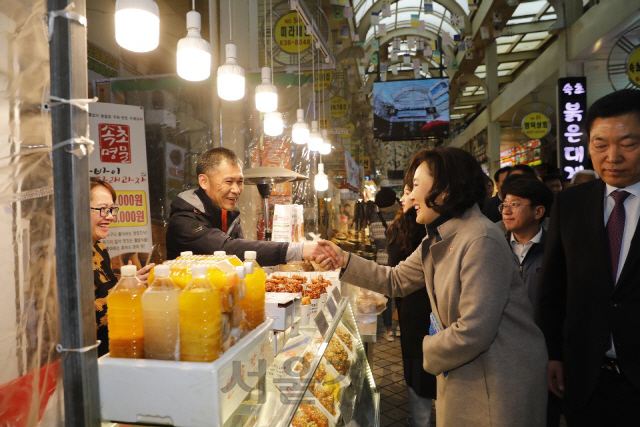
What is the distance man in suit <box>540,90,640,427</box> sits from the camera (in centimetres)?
184

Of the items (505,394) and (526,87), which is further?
(526,87)

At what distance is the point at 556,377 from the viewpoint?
2227mm

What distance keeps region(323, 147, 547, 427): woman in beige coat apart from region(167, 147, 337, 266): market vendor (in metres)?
0.83

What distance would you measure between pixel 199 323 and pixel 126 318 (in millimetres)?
234

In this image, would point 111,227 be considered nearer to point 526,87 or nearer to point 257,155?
point 257,155

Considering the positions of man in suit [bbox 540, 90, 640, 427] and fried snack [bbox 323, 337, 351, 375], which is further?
fried snack [bbox 323, 337, 351, 375]

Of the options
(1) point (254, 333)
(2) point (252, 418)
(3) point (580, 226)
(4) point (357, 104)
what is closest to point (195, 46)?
(1) point (254, 333)

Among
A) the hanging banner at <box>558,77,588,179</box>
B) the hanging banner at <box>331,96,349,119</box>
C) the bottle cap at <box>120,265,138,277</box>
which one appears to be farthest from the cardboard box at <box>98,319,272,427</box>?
the hanging banner at <box>331,96,349,119</box>

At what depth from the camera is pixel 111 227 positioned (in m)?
4.54

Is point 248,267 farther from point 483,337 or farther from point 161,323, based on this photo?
point 483,337

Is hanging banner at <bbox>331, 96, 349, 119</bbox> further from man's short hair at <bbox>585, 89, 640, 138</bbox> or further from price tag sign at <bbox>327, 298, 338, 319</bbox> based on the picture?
man's short hair at <bbox>585, 89, 640, 138</bbox>

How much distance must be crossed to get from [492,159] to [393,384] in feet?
39.2

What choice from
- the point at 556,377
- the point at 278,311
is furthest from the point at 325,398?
the point at 556,377

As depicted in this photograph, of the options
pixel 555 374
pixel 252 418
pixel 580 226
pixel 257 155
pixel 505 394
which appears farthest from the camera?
pixel 257 155
